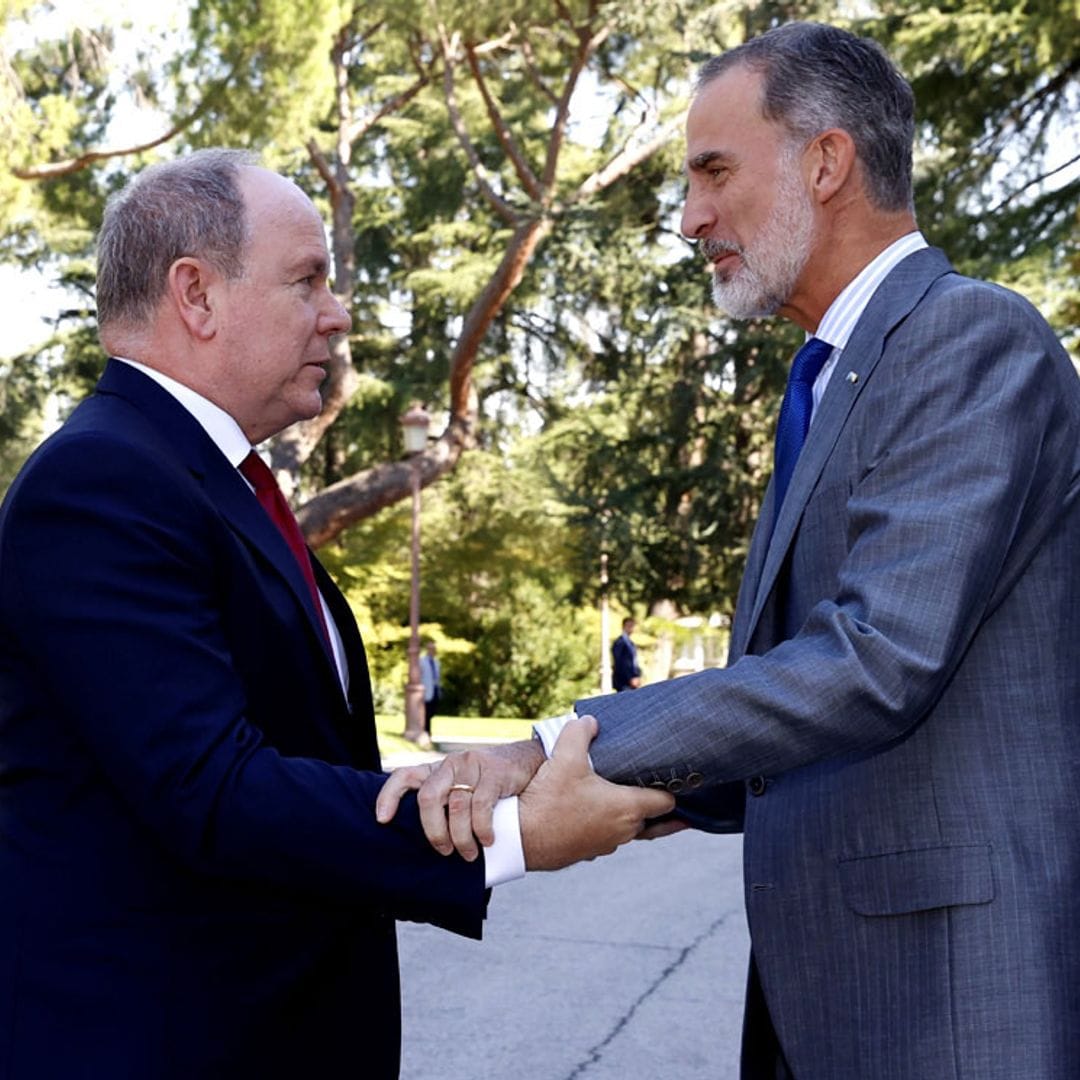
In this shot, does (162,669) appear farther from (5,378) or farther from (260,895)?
(5,378)

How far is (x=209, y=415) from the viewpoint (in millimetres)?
2512

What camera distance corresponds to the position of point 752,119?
279 centimetres

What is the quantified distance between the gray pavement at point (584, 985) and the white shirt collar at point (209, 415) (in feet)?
11.8

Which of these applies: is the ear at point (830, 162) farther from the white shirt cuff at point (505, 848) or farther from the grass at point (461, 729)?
the grass at point (461, 729)

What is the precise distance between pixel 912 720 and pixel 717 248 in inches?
40.8

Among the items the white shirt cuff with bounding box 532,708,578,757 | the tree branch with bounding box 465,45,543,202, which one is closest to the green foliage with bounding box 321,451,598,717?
the tree branch with bounding box 465,45,543,202

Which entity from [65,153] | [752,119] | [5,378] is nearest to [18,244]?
[65,153]

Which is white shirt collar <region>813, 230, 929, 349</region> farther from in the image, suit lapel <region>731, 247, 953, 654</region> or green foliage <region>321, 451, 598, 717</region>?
green foliage <region>321, 451, 598, 717</region>

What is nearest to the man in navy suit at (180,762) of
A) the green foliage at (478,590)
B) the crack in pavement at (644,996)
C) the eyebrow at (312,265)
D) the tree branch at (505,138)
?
the eyebrow at (312,265)

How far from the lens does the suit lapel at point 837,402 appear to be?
8.07 ft

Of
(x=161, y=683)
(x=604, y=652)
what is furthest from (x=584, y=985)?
(x=604, y=652)

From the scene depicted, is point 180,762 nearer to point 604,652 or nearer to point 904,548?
point 904,548

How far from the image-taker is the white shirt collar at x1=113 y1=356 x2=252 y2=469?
249 centimetres

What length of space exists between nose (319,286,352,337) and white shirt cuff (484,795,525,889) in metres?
0.82
